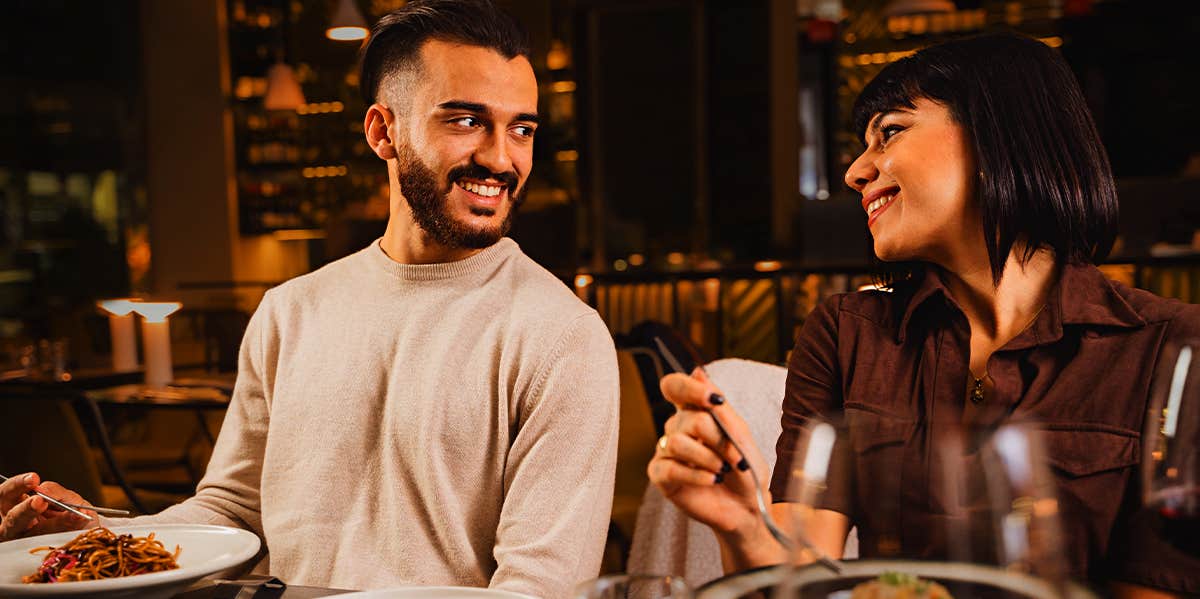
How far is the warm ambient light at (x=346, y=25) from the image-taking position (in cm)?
582

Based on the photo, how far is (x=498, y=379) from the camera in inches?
57.0

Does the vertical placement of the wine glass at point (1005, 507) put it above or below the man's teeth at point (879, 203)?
below

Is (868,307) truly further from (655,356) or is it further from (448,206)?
(655,356)

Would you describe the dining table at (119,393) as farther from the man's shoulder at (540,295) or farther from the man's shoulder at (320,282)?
the man's shoulder at (540,295)

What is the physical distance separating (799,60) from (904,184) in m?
7.75

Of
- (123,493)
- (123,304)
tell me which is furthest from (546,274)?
(123,304)

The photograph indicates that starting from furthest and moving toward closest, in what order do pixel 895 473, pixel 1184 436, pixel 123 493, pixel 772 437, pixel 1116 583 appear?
1. pixel 123 493
2. pixel 772 437
3. pixel 1116 583
4. pixel 1184 436
5. pixel 895 473

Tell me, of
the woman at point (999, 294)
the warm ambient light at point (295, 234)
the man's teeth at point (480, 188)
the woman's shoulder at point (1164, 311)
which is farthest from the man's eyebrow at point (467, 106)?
the warm ambient light at point (295, 234)

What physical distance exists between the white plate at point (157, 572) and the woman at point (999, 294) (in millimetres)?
505

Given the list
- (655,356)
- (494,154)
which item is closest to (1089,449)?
(494,154)

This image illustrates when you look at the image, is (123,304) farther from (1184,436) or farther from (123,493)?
(1184,436)

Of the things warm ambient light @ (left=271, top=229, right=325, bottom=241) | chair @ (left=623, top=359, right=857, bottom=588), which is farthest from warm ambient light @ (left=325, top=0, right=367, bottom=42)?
chair @ (left=623, top=359, right=857, bottom=588)

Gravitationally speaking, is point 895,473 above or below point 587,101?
below

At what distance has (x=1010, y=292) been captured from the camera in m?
1.35
